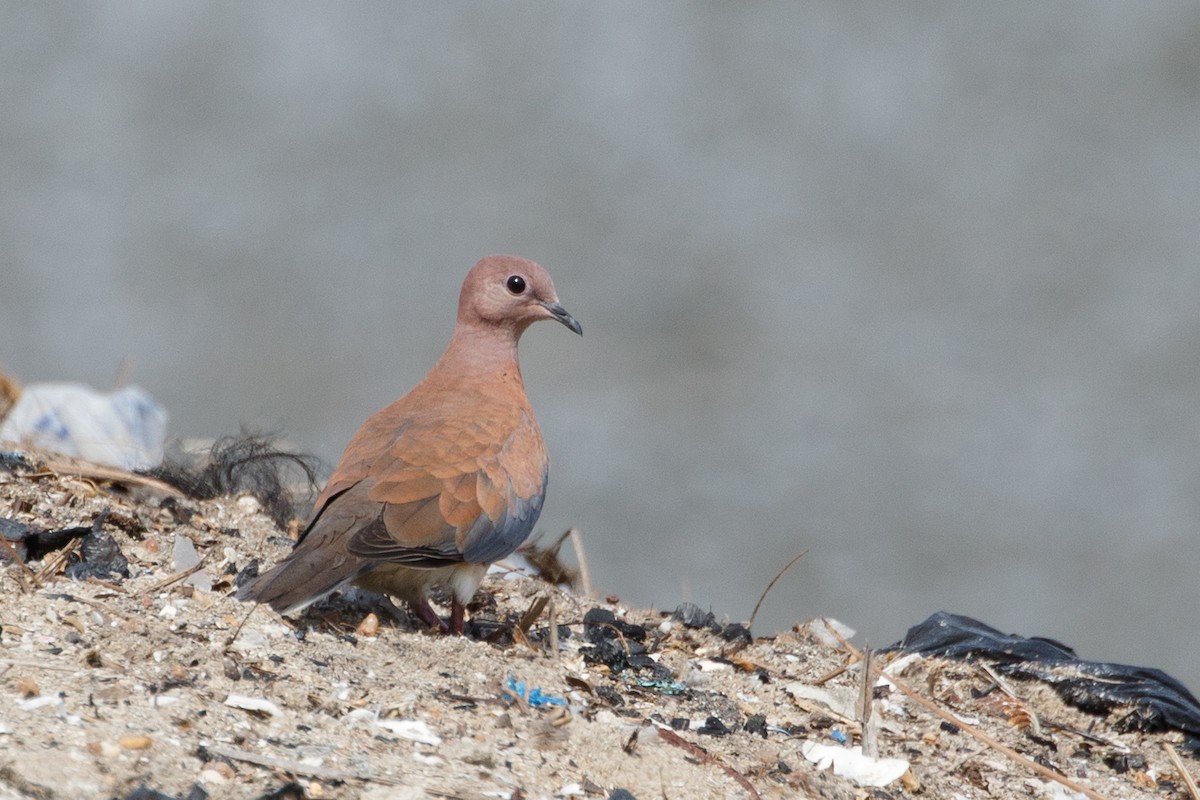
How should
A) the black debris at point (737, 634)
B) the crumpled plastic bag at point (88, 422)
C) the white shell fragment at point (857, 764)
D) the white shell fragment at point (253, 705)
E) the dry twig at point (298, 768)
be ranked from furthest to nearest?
the crumpled plastic bag at point (88, 422) → the black debris at point (737, 634) → the white shell fragment at point (857, 764) → the white shell fragment at point (253, 705) → the dry twig at point (298, 768)

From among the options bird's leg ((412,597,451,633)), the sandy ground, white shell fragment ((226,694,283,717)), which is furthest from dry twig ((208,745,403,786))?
bird's leg ((412,597,451,633))

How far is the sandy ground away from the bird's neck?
0.74m

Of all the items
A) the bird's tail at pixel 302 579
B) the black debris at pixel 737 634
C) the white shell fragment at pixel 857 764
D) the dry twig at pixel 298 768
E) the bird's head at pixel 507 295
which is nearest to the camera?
the dry twig at pixel 298 768

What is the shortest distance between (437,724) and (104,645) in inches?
32.5

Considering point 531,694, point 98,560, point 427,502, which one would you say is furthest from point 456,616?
point 98,560

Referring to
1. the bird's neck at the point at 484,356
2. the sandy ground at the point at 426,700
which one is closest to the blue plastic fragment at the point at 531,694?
the sandy ground at the point at 426,700

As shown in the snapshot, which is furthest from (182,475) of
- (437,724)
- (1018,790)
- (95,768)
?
(1018,790)

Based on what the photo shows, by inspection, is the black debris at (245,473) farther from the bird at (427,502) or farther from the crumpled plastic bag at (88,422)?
the crumpled plastic bag at (88,422)

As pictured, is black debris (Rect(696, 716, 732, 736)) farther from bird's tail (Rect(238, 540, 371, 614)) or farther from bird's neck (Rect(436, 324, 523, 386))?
bird's neck (Rect(436, 324, 523, 386))

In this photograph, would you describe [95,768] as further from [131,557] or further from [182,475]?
[182,475]

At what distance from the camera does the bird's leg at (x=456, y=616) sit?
15.1 ft

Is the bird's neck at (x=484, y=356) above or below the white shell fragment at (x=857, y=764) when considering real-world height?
above

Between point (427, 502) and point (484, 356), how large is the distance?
1.08m

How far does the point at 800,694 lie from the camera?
4.52 m
